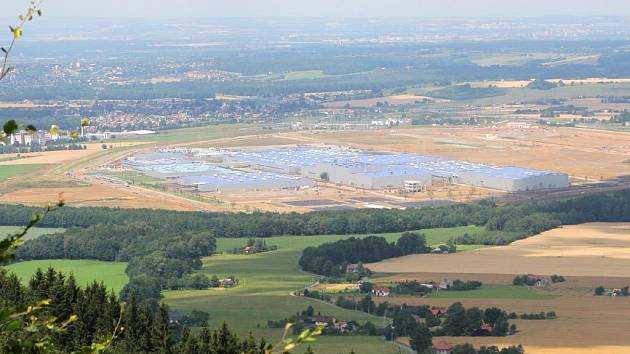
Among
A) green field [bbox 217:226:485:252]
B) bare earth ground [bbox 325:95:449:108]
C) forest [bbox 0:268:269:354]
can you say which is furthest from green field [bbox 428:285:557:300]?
bare earth ground [bbox 325:95:449:108]

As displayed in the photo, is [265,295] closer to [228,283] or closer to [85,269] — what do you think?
[228,283]

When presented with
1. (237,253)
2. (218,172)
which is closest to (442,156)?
(218,172)

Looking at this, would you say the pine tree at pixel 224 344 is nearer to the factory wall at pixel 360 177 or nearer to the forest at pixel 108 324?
the forest at pixel 108 324

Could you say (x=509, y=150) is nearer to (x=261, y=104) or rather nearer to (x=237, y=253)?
(x=237, y=253)

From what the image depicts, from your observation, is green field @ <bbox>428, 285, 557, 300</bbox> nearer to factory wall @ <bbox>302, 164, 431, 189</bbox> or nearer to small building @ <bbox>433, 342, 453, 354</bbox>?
small building @ <bbox>433, 342, 453, 354</bbox>

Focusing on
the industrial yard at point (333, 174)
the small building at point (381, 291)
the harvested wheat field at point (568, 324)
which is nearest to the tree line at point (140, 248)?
the small building at point (381, 291)

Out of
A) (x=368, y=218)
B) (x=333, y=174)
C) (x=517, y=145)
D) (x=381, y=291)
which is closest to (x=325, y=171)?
(x=333, y=174)
